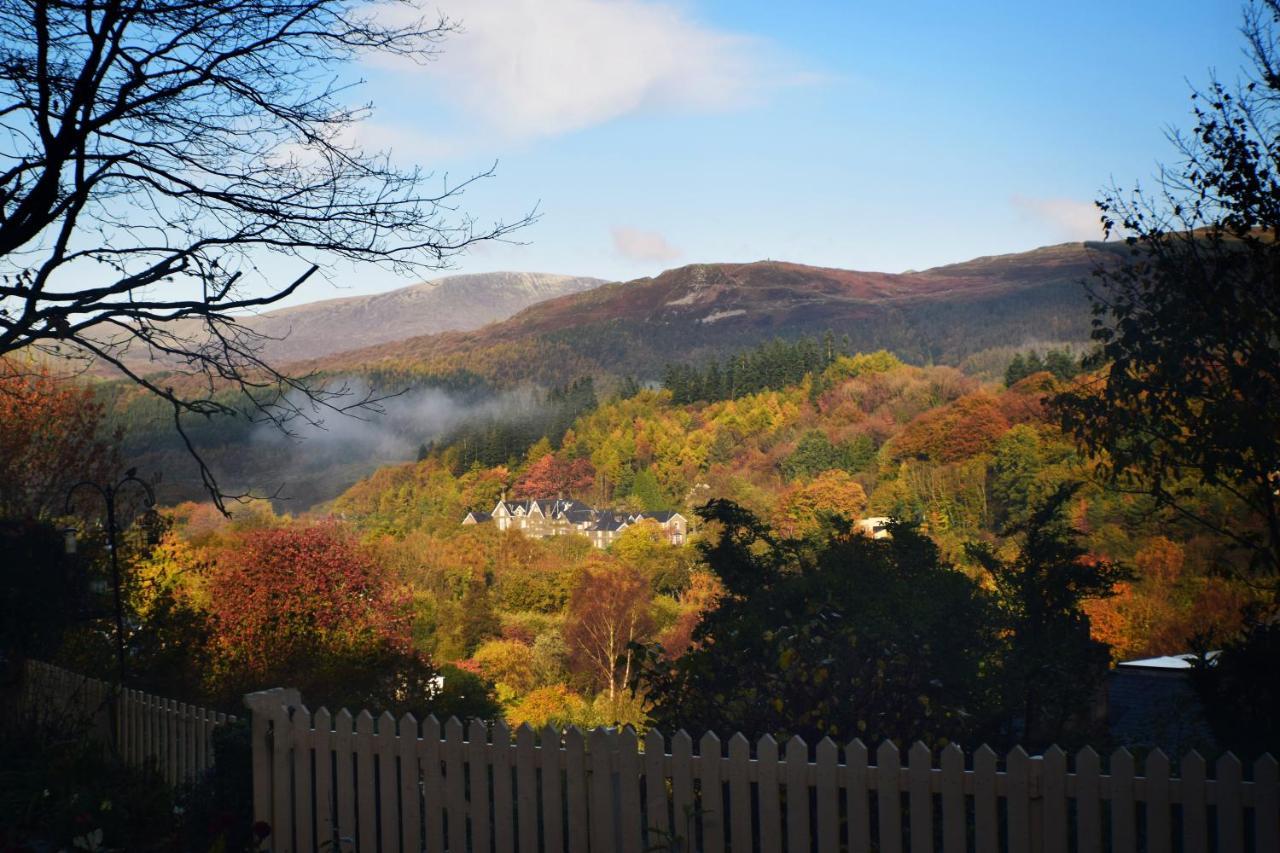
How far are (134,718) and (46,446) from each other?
40.9 feet

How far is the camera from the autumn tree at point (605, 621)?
→ 34.3m

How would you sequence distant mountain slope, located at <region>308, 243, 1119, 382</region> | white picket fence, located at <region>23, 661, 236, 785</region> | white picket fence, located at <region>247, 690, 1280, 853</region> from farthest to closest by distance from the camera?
distant mountain slope, located at <region>308, 243, 1119, 382</region> < white picket fence, located at <region>23, 661, 236, 785</region> < white picket fence, located at <region>247, 690, 1280, 853</region>

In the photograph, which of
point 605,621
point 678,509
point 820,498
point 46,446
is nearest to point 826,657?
point 46,446

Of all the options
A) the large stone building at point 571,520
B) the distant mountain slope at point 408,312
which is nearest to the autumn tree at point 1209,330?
the large stone building at point 571,520

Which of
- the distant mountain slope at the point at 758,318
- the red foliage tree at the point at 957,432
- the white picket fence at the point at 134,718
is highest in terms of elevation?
the distant mountain slope at the point at 758,318

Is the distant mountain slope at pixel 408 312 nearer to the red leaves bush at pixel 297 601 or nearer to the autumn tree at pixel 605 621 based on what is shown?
the autumn tree at pixel 605 621

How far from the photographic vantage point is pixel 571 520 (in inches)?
2451

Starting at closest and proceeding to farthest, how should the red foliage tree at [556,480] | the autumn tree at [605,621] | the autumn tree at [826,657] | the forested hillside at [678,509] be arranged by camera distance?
the autumn tree at [826,657], the forested hillside at [678,509], the autumn tree at [605,621], the red foliage tree at [556,480]

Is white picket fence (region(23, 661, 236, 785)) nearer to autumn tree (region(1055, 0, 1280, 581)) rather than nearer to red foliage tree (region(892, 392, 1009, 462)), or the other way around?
autumn tree (region(1055, 0, 1280, 581))

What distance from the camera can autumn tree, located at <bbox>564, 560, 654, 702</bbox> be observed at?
34312mm

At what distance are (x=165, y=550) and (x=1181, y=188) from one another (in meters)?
19.8

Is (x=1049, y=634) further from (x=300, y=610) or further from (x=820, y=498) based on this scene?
(x=820, y=498)

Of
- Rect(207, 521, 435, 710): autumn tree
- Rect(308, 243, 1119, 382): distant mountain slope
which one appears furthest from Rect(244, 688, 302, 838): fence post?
Rect(308, 243, 1119, 382): distant mountain slope

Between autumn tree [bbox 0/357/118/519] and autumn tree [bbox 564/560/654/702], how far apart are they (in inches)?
728
